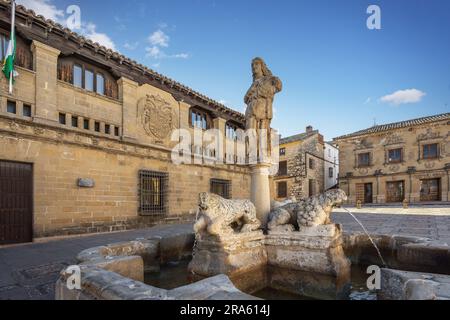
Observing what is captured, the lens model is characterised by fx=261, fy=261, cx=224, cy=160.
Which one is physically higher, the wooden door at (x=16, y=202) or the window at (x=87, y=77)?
the window at (x=87, y=77)

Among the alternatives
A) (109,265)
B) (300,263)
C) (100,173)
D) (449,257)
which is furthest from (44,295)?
(100,173)

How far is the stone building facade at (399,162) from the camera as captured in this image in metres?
22.8

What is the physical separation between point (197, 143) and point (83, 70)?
6262 mm

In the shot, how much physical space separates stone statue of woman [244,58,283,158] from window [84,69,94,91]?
7.37 meters

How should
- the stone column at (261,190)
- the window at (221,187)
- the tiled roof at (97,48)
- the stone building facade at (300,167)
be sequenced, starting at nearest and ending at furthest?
1. the stone column at (261,190)
2. the tiled roof at (97,48)
3. the window at (221,187)
4. the stone building facade at (300,167)

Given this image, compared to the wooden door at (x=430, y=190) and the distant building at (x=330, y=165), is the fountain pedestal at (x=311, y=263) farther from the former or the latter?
the distant building at (x=330, y=165)

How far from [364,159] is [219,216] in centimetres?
2728

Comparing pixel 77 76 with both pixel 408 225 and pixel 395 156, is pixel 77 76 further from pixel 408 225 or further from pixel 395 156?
pixel 395 156

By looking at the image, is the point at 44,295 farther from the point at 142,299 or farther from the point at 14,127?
the point at 14,127

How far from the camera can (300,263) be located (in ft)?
12.4

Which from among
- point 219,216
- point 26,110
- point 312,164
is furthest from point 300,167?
point 219,216

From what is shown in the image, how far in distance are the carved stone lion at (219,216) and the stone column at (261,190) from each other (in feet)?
1.79

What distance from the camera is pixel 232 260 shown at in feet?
11.7

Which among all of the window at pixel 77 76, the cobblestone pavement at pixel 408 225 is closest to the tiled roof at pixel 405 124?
the cobblestone pavement at pixel 408 225
